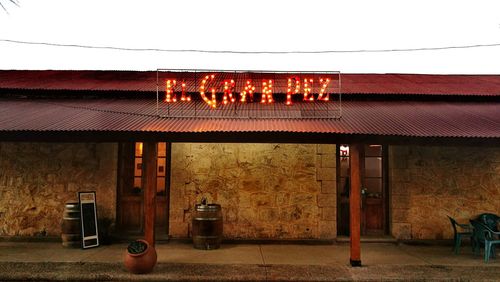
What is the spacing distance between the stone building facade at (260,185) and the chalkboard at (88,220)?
428 mm

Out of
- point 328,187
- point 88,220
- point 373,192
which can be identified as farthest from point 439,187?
point 88,220

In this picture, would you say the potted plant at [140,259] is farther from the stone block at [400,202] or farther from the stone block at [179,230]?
the stone block at [400,202]

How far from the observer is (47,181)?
8.33m

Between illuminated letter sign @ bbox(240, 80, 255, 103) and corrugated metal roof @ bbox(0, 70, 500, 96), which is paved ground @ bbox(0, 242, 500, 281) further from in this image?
corrugated metal roof @ bbox(0, 70, 500, 96)

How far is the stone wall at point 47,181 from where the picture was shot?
8.23 meters

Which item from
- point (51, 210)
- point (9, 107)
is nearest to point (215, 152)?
point (51, 210)

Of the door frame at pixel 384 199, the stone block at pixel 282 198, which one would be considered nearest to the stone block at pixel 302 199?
the stone block at pixel 282 198

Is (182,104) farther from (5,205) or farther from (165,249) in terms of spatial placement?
(5,205)

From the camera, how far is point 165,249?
7.46 meters

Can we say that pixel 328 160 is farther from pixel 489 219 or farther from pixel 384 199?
pixel 489 219

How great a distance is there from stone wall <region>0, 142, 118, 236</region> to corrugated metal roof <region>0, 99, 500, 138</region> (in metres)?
1.20

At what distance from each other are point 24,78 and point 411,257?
36.3 feet

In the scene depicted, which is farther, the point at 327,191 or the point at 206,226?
the point at 327,191

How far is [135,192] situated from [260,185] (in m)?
3.21
